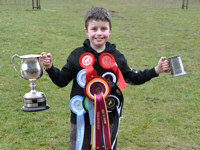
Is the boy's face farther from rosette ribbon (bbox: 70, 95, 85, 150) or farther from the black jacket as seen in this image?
rosette ribbon (bbox: 70, 95, 85, 150)

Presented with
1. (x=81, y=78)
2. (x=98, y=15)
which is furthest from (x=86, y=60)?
(x=98, y=15)

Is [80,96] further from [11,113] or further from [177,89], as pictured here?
[177,89]

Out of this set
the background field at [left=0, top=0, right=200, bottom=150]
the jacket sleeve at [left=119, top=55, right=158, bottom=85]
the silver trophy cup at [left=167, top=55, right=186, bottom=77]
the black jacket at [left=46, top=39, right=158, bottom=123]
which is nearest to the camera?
the silver trophy cup at [left=167, top=55, right=186, bottom=77]

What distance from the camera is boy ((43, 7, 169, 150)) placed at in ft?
7.70

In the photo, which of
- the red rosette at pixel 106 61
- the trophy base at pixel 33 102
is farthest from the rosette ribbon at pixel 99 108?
the trophy base at pixel 33 102

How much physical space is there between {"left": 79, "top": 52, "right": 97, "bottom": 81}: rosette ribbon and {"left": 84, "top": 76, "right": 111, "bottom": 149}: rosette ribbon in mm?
54

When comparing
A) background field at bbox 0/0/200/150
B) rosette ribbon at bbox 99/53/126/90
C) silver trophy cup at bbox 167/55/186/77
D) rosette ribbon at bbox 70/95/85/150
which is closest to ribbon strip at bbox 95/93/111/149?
rosette ribbon at bbox 70/95/85/150

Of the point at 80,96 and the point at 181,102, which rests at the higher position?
the point at 80,96

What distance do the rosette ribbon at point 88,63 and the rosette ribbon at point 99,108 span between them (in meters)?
0.05

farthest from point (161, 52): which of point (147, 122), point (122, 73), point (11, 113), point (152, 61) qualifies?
point (122, 73)

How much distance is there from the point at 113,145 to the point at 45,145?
4.93 feet

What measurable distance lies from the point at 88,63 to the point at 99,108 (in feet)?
1.14

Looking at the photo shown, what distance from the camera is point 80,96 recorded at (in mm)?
2410

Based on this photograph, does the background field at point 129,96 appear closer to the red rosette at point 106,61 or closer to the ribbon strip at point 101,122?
the ribbon strip at point 101,122
